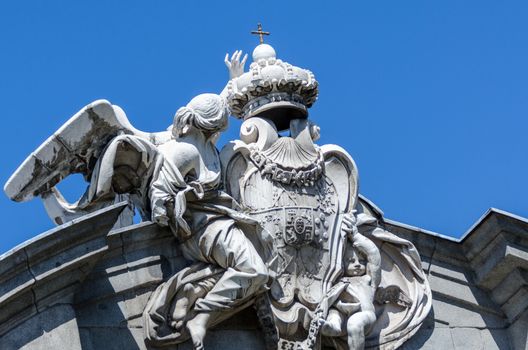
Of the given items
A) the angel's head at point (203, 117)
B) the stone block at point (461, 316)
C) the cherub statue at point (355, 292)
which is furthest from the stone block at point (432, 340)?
the angel's head at point (203, 117)

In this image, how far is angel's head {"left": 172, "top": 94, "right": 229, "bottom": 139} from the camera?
19.2 metres

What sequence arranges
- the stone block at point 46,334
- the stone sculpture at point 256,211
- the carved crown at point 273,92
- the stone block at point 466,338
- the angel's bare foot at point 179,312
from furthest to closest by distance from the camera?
the stone block at point 466,338, the carved crown at point 273,92, the stone sculpture at point 256,211, the angel's bare foot at point 179,312, the stone block at point 46,334

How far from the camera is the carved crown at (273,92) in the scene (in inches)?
781

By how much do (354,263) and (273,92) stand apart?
179cm

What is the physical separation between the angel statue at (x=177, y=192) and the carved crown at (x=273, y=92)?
2.32 feet

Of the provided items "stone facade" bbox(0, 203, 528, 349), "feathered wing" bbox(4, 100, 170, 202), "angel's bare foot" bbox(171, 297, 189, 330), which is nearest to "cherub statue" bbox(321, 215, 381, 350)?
"stone facade" bbox(0, 203, 528, 349)

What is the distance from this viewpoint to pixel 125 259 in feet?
61.9

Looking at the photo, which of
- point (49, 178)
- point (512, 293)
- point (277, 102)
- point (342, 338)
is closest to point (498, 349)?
point (512, 293)

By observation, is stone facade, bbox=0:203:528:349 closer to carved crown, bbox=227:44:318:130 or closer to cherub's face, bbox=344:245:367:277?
cherub's face, bbox=344:245:367:277

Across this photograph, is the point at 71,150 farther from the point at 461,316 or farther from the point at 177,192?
the point at 461,316

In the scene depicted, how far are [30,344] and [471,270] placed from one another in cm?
460

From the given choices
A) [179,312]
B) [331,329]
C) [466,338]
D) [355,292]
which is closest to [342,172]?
[355,292]

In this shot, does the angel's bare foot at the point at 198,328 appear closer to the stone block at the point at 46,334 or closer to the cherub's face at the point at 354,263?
the stone block at the point at 46,334

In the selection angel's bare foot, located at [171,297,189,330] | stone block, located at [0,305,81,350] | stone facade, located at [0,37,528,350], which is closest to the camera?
stone block, located at [0,305,81,350]
